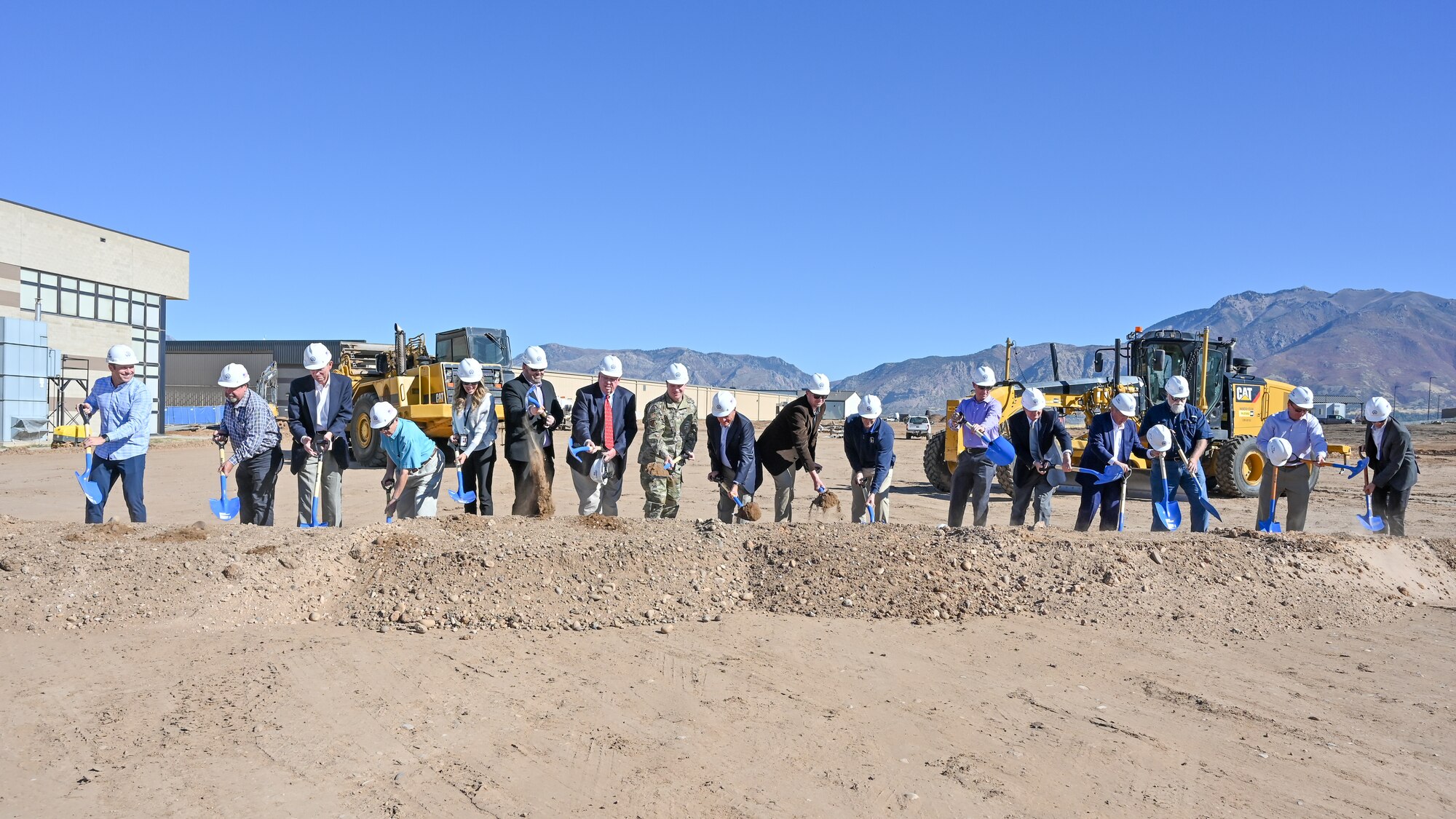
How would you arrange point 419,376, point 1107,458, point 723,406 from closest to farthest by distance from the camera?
1. point 723,406
2. point 1107,458
3. point 419,376

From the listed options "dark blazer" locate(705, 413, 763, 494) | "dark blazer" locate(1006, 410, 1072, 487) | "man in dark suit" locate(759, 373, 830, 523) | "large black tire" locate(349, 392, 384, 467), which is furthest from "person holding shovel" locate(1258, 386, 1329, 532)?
"large black tire" locate(349, 392, 384, 467)

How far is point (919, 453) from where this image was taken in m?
30.5

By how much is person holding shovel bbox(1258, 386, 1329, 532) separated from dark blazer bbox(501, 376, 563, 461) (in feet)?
20.1

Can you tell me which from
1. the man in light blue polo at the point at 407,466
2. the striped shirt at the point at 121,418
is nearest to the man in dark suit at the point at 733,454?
the man in light blue polo at the point at 407,466

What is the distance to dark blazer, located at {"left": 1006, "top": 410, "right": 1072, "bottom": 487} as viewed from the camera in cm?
864

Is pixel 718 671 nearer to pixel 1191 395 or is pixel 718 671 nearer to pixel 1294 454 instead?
pixel 1294 454

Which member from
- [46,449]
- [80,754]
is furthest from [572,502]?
[46,449]

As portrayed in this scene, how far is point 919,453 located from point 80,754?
2770 cm

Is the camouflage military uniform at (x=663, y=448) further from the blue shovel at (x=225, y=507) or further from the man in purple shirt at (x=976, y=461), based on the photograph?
the blue shovel at (x=225, y=507)

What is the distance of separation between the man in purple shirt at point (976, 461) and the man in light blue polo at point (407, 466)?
13.9 feet

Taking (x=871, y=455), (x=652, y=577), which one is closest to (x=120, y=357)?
(x=652, y=577)

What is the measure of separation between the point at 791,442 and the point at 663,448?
1.08 metres

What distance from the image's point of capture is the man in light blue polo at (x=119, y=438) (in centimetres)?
756

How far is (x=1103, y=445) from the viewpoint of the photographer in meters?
8.65
